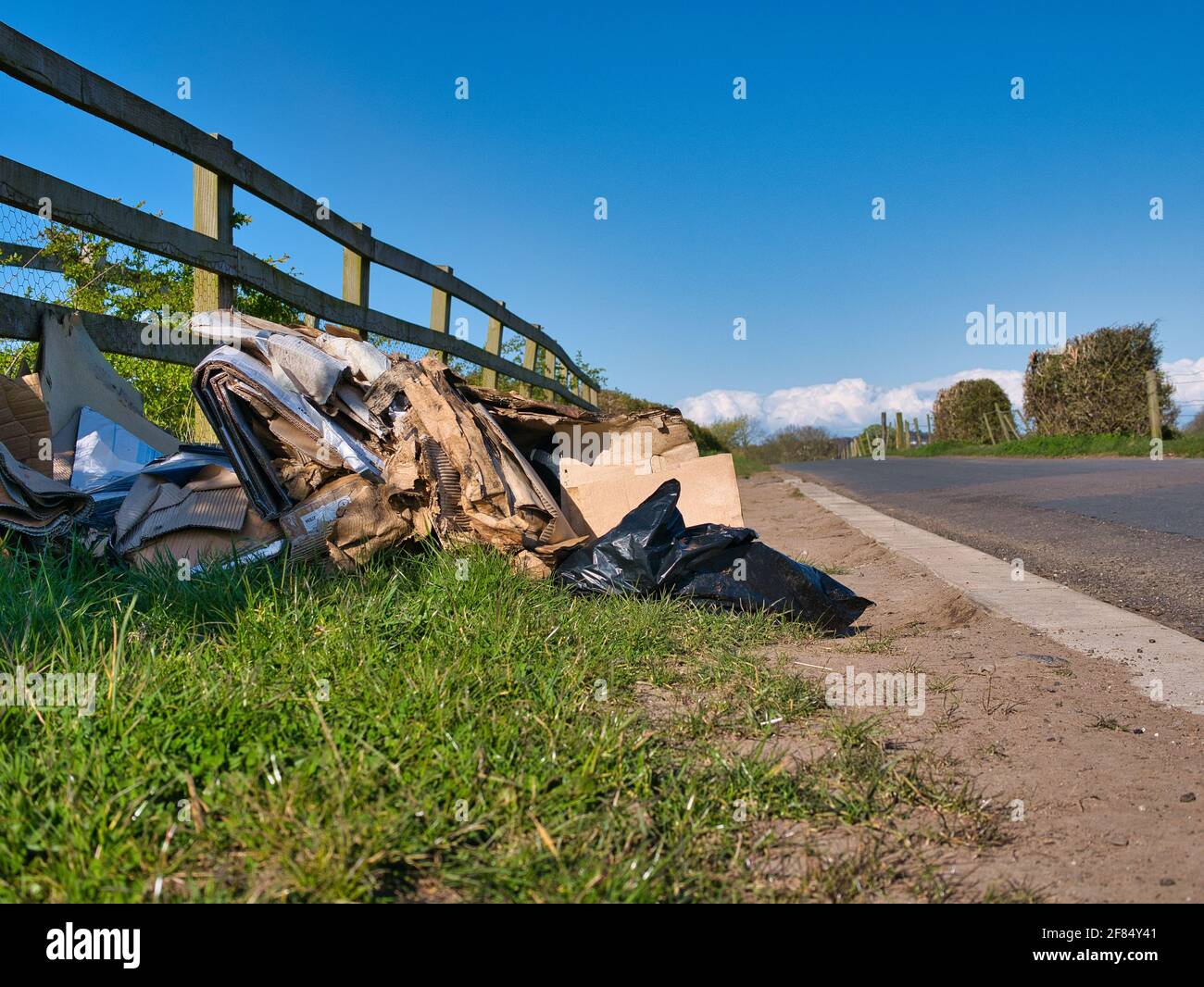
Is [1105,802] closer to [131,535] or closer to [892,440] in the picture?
[131,535]

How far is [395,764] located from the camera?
1.79 metres

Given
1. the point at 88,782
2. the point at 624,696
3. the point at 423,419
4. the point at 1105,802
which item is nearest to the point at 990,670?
the point at 1105,802

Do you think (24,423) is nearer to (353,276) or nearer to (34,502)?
(34,502)

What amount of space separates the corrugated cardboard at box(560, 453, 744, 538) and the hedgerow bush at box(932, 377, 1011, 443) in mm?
29749

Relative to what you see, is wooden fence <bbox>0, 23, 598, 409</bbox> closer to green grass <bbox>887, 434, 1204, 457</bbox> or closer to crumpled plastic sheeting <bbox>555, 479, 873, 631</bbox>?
crumpled plastic sheeting <bbox>555, 479, 873, 631</bbox>

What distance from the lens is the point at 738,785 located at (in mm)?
1912

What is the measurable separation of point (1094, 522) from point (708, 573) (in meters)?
4.89

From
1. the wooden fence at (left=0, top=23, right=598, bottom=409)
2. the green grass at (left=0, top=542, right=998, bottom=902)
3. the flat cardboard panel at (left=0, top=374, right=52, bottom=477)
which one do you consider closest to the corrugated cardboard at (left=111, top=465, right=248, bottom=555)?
the green grass at (left=0, top=542, right=998, bottom=902)

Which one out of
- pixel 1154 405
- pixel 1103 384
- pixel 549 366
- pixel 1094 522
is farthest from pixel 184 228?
pixel 1103 384

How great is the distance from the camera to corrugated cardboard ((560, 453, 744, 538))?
175 inches

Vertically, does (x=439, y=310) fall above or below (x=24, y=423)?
above

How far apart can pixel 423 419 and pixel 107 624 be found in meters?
1.60

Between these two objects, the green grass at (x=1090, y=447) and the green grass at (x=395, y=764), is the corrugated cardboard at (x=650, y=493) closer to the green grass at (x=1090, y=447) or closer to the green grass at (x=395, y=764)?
the green grass at (x=395, y=764)

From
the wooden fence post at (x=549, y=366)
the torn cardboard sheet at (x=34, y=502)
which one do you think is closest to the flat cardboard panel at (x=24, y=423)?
the torn cardboard sheet at (x=34, y=502)
